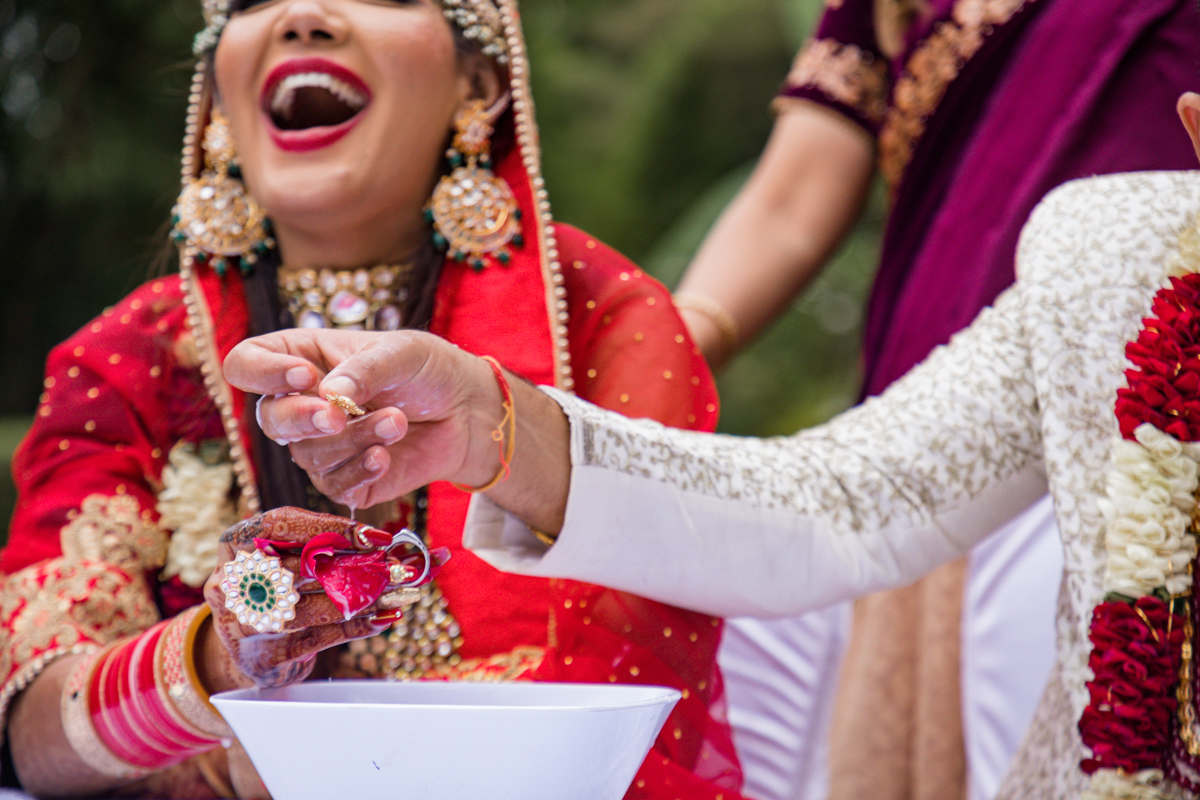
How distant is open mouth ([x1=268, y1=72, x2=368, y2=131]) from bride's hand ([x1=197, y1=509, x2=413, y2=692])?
0.52 m

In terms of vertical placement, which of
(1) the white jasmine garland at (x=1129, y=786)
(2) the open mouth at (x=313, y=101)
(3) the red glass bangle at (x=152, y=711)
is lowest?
(1) the white jasmine garland at (x=1129, y=786)

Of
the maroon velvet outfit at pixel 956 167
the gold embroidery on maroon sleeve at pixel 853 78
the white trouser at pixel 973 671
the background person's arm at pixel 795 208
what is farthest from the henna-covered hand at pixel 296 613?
the gold embroidery on maroon sleeve at pixel 853 78

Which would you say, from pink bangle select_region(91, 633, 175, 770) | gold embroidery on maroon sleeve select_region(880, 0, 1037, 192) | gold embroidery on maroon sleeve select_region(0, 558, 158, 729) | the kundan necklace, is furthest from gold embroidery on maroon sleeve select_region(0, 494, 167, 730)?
gold embroidery on maroon sleeve select_region(880, 0, 1037, 192)

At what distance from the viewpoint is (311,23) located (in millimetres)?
1159

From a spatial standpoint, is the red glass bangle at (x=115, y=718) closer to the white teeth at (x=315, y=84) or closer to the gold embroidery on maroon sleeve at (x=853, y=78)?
the white teeth at (x=315, y=84)

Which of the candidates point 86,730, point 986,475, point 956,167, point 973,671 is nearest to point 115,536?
point 86,730

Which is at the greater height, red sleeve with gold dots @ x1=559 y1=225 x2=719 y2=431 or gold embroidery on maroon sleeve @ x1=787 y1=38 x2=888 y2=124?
gold embroidery on maroon sleeve @ x1=787 y1=38 x2=888 y2=124

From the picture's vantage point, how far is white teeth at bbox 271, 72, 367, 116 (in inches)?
45.5

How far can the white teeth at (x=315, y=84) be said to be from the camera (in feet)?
3.79

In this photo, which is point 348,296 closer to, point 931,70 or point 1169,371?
point 1169,371

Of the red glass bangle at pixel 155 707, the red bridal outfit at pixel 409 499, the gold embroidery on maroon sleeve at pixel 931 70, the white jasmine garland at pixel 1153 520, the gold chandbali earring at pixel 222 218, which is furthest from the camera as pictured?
the gold embroidery on maroon sleeve at pixel 931 70

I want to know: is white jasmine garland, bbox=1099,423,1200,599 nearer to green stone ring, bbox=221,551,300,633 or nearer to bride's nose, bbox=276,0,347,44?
green stone ring, bbox=221,551,300,633

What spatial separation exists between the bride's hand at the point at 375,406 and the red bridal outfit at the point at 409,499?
9.9 inches

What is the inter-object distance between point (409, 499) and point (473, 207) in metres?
0.30
